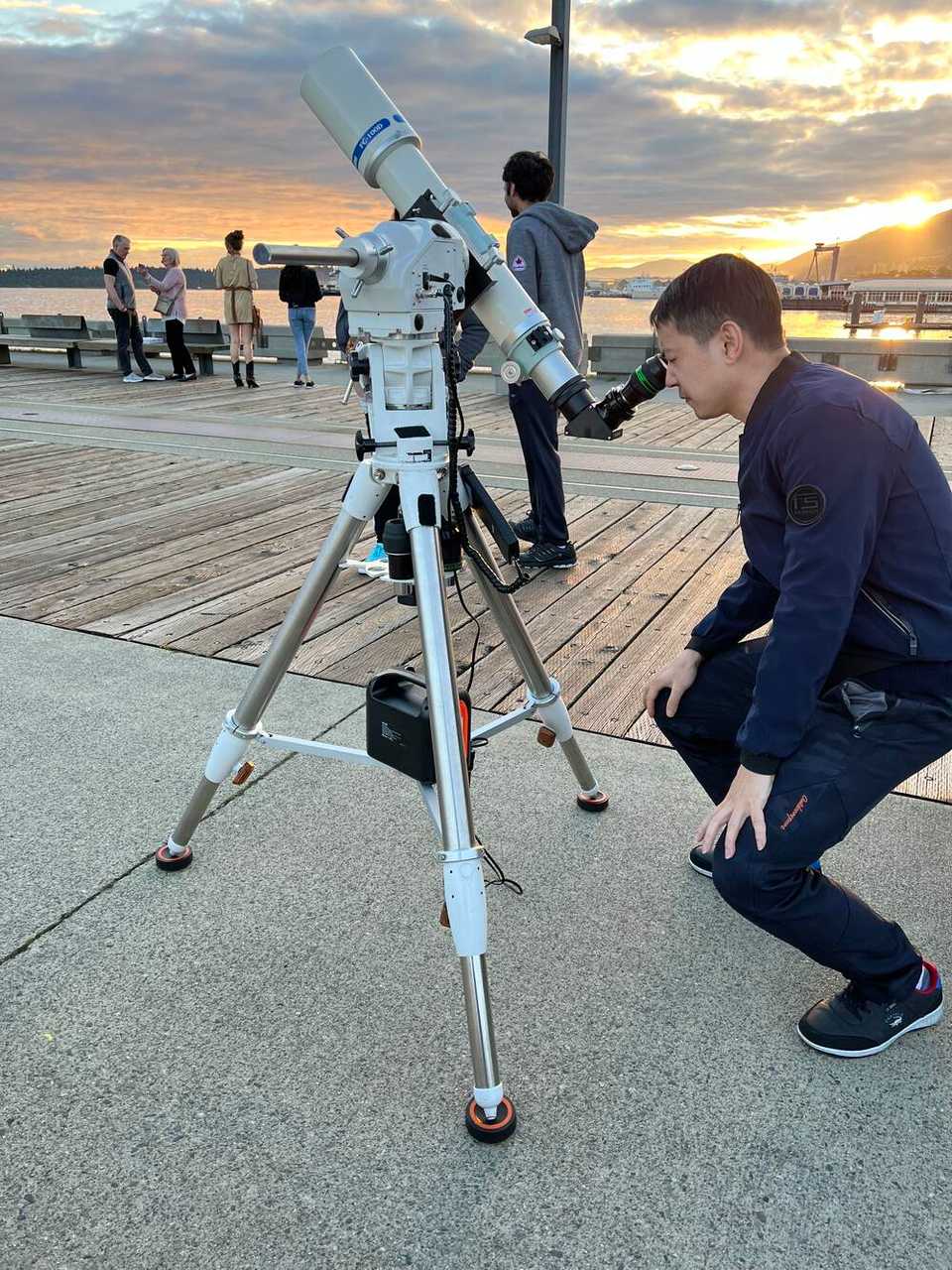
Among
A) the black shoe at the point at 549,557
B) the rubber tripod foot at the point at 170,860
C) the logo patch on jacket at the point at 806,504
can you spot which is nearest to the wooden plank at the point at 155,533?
the black shoe at the point at 549,557

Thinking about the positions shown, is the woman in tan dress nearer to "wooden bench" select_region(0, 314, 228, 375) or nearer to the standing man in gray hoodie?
"wooden bench" select_region(0, 314, 228, 375)

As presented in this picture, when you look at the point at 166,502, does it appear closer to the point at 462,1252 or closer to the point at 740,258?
the point at 740,258

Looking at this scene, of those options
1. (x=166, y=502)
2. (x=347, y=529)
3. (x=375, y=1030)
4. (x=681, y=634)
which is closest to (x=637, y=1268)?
(x=375, y=1030)

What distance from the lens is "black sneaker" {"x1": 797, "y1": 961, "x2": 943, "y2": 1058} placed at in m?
2.04

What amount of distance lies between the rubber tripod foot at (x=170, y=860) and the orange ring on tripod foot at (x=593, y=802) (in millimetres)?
1229

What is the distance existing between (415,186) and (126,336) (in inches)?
513

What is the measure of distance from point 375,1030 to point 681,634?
2.65 m

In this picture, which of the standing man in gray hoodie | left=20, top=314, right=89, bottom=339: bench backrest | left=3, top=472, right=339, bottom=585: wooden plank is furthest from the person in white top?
the standing man in gray hoodie

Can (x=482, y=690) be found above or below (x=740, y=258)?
below

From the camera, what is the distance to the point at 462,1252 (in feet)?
5.24

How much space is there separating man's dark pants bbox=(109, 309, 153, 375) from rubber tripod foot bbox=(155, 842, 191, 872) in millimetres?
12154

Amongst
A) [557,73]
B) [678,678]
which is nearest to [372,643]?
[678,678]

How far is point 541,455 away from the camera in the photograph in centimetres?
507

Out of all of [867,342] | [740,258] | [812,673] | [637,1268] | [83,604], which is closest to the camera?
[637,1268]
